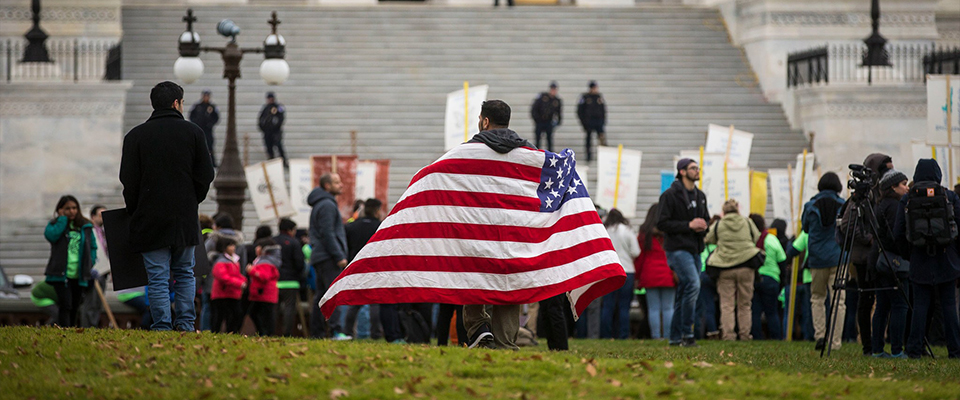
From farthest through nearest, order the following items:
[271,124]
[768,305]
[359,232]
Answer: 1. [271,124]
2. [768,305]
3. [359,232]

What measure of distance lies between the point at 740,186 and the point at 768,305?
9.98 feet

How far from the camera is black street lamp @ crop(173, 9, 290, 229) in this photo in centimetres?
1770

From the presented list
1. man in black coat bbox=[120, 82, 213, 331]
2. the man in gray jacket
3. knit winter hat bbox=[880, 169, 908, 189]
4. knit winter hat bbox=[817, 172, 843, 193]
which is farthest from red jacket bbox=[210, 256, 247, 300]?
knit winter hat bbox=[880, 169, 908, 189]

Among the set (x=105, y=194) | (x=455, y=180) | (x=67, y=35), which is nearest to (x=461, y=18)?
(x=67, y=35)

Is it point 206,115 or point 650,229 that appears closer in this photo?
point 650,229

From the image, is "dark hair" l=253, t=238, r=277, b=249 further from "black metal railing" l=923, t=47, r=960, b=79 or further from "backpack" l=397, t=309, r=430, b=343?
"black metal railing" l=923, t=47, r=960, b=79

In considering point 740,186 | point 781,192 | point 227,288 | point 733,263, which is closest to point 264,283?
point 227,288

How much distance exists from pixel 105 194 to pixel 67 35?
7.42 m

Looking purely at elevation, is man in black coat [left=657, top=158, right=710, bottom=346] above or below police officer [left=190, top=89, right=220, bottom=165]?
below

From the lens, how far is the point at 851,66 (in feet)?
102

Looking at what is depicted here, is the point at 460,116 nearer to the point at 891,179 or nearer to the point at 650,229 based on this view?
the point at 650,229

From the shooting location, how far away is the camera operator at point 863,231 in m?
11.6

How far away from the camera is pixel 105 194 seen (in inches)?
1019

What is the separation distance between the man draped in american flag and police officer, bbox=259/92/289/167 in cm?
1652
